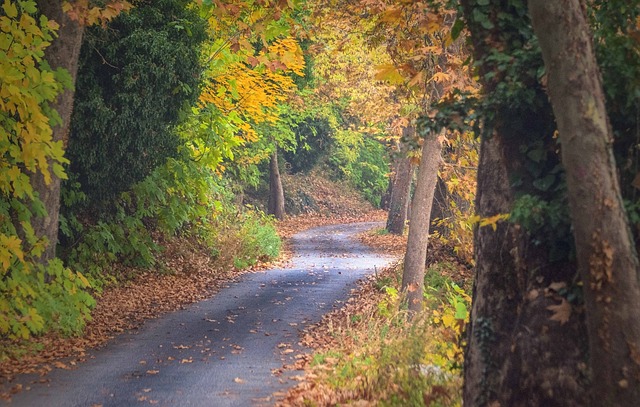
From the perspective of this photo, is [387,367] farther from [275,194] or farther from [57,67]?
[275,194]

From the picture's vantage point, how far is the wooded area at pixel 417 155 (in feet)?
15.1

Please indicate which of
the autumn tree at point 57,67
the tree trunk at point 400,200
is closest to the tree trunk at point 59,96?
the autumn tree at point 57,67

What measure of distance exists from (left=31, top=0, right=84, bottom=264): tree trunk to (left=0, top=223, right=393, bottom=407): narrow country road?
7.29 feet

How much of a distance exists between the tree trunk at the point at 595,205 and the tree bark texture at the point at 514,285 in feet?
2.49

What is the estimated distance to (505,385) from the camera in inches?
231

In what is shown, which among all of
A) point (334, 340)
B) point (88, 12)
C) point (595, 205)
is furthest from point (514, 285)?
point (88, 12)

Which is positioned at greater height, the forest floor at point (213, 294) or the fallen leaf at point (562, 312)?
the fallen leaf at point (562, 312)

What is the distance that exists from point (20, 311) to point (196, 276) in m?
7.53

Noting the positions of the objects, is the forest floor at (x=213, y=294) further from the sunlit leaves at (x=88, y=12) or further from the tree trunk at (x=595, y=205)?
the sunlit leaves at (x=88, y=12)

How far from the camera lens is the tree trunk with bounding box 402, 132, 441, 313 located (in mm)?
14258

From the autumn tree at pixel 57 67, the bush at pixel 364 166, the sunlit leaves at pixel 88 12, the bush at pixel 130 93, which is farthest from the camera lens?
the bush at pixel 364 166

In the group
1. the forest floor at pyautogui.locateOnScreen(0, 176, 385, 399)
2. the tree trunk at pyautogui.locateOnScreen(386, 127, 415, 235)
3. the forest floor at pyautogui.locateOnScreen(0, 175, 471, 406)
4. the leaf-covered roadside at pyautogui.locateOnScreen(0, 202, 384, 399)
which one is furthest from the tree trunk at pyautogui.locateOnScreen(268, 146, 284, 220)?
the leaf-covered roadside at pyautogui.locateOnScreen(0, 202, 384, 399)

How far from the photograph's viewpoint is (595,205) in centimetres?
443

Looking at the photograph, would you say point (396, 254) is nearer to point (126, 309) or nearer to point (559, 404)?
point (126, 309)
